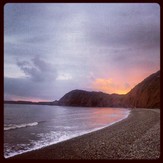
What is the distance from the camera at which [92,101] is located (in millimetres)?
199625

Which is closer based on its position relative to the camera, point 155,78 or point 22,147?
point 22,147

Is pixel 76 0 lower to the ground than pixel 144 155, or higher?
higher

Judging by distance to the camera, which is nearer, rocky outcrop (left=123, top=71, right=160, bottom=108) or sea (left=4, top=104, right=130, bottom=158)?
sea (left=4, top=104, right=130, bottom=158)

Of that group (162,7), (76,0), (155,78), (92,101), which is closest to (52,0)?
(76,0)

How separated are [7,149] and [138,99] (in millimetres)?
101456

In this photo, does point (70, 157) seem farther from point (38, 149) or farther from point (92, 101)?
point (92, 101)

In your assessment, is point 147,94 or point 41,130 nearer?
point 41,130

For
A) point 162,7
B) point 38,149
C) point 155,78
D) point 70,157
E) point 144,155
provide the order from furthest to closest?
point 155,78 < point 38,149 < point 70,157 < point 144,155 < point 162,7

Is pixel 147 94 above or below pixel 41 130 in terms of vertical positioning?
above

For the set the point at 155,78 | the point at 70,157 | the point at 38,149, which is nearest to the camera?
the point at 70,157

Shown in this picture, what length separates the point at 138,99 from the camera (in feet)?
366

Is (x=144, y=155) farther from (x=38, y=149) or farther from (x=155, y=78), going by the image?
(x=155, y=78)

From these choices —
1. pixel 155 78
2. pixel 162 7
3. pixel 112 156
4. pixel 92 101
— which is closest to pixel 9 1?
pixel 162 7

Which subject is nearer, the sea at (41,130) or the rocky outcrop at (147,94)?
the sea at (41,130)
